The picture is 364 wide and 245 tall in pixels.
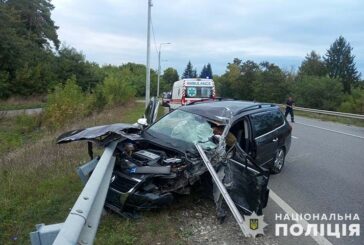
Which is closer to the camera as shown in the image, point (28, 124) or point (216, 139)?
point (216, 139)

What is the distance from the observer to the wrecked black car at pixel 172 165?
5.30m

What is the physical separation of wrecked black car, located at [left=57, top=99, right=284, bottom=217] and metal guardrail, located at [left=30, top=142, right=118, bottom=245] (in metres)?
0.64

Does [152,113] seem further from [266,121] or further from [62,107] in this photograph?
[62,107]

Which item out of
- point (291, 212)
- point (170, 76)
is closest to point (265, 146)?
point (291, 212)

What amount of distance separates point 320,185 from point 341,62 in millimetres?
90569

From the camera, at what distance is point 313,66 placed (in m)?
96.8

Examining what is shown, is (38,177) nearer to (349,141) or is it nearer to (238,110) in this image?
(238,110)

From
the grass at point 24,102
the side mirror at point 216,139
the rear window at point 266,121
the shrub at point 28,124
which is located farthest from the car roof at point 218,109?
the grass at point 24,102

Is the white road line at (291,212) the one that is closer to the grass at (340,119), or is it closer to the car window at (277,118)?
the car window at (277,118)

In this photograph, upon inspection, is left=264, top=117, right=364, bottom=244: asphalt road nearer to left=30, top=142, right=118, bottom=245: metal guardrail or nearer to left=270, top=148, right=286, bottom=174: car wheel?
left=270, top=148, right=286, bottom=174: car wheel

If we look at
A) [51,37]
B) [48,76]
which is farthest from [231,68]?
[48,76]

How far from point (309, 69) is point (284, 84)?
20.9 m

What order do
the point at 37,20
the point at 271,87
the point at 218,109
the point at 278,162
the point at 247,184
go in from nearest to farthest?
the point at 247,184, the point at 218,109, the point at 278,162, the point at 37,20, the point at 271,87

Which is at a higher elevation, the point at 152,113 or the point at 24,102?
the point at 152,113
